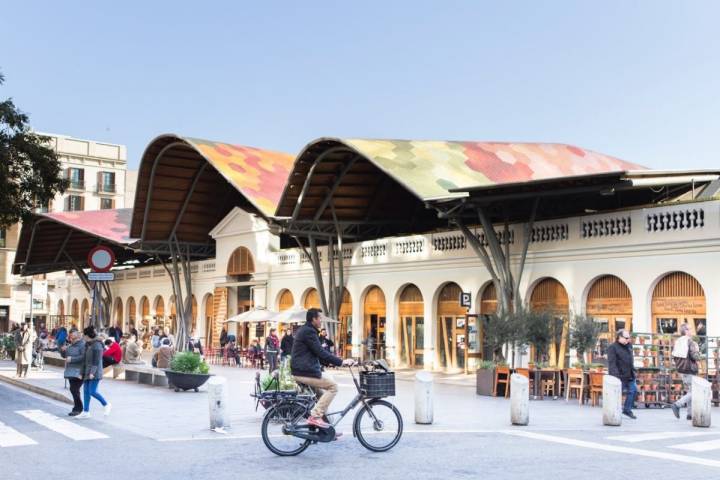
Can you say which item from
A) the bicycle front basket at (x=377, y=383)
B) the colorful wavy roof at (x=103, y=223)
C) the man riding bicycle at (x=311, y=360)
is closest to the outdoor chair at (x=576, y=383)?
the bicycle front basket at (x=377, y=383)

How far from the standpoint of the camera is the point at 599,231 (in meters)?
25.8

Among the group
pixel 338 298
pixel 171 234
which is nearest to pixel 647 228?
pixel 338 298

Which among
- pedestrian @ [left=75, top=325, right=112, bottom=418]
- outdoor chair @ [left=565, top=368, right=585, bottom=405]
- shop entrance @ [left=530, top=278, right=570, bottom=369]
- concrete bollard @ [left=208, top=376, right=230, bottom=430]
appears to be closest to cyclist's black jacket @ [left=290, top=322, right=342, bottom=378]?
concrete bollard @ [left=208, top=376, right=230, bottom=430]

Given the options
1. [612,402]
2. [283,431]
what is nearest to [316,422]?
[283,431]

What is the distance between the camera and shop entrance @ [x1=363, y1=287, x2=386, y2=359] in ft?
116

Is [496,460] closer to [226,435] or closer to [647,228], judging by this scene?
[226,435]

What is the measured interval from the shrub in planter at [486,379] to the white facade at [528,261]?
5.08 meters

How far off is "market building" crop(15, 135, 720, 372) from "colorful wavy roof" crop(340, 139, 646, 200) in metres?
0.10

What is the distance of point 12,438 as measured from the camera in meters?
12.9

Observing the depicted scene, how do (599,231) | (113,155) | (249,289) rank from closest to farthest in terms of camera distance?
(599,231)
(249,289)
(113,155)

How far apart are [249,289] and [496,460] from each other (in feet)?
115

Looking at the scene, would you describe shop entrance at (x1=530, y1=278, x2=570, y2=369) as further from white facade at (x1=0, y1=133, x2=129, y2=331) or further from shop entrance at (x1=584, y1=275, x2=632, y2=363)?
white facade at (x1=0, y1=133, x2=129, y2=331)

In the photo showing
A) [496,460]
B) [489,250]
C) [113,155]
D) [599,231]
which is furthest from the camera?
[113,155]

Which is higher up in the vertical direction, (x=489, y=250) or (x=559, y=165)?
(x=559, y=165)
